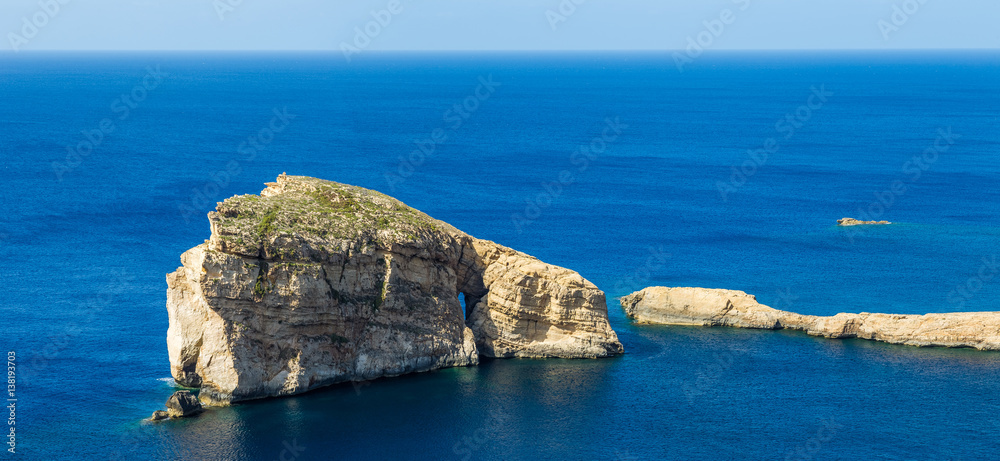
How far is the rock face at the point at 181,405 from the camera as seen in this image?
65688 mm

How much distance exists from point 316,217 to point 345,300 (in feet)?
21.8

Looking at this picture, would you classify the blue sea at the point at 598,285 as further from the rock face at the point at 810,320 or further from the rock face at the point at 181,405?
the rock face at the point at 810,320

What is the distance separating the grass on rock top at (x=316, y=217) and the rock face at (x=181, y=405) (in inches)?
407

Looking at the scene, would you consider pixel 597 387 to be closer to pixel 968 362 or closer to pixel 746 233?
pixel 968 362

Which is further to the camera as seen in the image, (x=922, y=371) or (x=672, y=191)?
(x=672, y=191)

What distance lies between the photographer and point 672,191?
15788 centimetres

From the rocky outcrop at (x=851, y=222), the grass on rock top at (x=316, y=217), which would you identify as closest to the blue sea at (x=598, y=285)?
the rocky outcrop at (x=851, y=222)

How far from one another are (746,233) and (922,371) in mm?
53909

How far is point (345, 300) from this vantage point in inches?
2849

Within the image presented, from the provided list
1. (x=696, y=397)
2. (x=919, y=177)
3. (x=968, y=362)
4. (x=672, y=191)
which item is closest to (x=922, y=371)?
(x=968, y=362)

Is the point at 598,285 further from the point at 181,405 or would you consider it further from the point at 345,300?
the point at 181,405

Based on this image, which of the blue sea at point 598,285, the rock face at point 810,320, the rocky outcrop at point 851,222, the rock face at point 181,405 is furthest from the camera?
the rocky outcrop at point 851,222

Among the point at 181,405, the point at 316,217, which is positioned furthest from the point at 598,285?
the point at 181,405

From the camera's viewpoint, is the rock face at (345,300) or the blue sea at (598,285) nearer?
the blue sea at (598,285)
